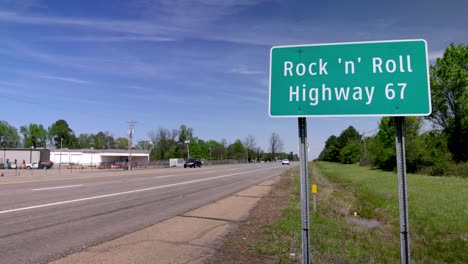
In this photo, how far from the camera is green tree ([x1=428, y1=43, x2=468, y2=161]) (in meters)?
43.9

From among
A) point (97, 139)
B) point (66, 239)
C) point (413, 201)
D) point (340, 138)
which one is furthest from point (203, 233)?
point (97, 139)

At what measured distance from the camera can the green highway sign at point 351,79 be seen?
11.3ft

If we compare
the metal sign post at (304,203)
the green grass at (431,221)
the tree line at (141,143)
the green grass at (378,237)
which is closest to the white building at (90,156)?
the tree line at (141,143)

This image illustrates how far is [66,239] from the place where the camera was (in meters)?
7.51

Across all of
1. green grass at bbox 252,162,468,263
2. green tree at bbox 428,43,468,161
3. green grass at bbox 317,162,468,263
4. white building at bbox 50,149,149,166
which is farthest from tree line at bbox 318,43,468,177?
white building at bbox 50,149,149,166

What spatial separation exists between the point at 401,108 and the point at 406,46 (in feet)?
1.95

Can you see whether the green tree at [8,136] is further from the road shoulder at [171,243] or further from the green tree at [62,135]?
the road shoulder at [171,243]

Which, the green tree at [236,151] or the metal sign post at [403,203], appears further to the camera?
the green tree at [236,151]

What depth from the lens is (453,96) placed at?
151 ft

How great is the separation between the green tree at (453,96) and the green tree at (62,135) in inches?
6112

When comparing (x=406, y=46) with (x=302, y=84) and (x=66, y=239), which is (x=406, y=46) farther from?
(x=66, y=239)

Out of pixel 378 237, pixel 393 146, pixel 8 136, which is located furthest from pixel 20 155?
pixel 378 237

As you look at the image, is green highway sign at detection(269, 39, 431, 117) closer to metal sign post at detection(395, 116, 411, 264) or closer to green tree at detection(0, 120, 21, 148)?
metal sign post at detection(395, 116, 411, 264)

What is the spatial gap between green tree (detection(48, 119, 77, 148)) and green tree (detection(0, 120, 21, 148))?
15.5 meters
